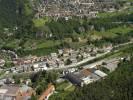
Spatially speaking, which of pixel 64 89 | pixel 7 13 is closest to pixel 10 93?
pixel 64 89

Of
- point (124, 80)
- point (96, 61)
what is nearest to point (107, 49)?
point (96, 61)

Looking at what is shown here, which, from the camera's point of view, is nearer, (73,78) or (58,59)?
(73,78)

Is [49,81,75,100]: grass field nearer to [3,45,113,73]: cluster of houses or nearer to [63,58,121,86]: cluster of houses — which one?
[63,58,121,86]: cluster of houses

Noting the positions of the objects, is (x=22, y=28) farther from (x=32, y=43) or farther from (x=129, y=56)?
(x=129, y=56)

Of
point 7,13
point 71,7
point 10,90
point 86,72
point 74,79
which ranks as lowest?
point 10,90

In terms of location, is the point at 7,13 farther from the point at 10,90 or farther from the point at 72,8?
the point at 10,90

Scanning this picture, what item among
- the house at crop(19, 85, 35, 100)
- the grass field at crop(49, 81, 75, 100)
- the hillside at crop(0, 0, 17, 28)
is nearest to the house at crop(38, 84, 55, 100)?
the grass field at crop(49, 81, 75, 100)

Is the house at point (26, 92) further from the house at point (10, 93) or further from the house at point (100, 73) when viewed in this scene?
the house at point (100, 73)

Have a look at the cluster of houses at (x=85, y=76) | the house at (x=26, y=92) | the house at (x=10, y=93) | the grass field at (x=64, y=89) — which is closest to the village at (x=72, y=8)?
the cluster of houses at (x=85, y=76)
